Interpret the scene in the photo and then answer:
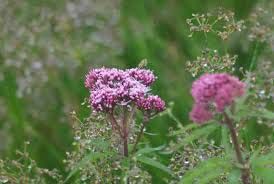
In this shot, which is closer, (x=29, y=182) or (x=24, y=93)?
(x=29, y=182)

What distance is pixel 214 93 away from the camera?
1.75 metres

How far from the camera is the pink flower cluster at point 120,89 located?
210 centimetres

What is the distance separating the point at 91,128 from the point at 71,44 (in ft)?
6.99

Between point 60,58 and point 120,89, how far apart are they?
2286mm

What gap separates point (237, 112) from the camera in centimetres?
179

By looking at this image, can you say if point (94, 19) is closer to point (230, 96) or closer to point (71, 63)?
point (71, 63)

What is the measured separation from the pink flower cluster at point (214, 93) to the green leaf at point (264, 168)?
214 mm

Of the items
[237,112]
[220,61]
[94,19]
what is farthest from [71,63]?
[237,112]

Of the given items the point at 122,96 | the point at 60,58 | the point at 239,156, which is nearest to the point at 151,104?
the point at 122,96

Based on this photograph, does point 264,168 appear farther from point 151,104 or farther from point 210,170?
point 151,104

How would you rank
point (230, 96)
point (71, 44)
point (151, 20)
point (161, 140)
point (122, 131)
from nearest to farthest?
point (230, 96) < point (122, 131) < point (161, 140) < point (71, 44) < point (151, 20)

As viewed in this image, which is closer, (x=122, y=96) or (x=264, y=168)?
(x=264, y=168)

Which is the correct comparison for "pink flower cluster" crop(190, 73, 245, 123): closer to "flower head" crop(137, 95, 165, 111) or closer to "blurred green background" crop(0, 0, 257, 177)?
"flower head" crop(137, 95, 165, 111)

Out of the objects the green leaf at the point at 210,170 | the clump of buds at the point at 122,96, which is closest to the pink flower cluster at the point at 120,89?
the clump of buds at the point at 122,96
